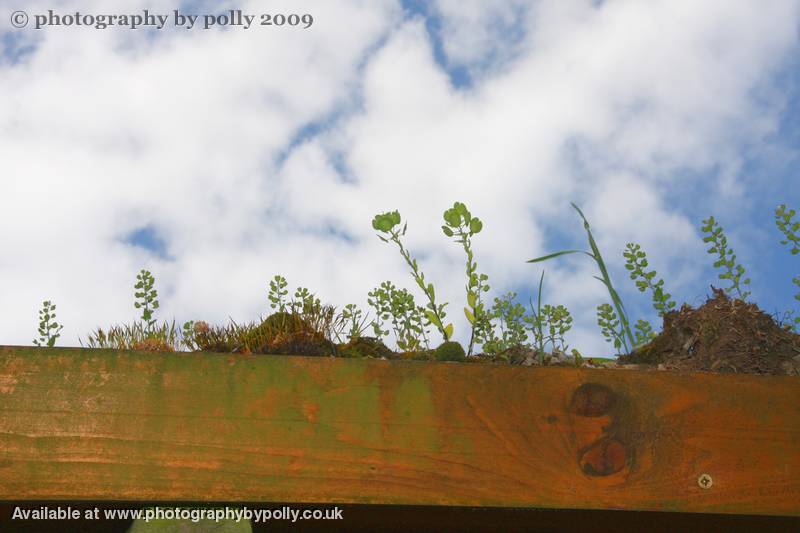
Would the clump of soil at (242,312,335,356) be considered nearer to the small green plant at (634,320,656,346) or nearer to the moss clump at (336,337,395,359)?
the moss clump at (336,337,395,359)

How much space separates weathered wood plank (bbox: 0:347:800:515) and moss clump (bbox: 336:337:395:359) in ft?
2.29

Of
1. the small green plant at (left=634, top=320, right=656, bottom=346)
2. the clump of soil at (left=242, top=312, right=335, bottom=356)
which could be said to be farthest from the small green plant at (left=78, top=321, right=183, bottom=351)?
the small green plant at (left=634, top=320, right=656, bottom=346)

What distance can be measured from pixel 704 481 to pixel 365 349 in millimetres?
1136

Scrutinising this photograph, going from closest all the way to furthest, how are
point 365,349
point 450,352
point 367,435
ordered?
point 367,435
point 450,352
point 365,349

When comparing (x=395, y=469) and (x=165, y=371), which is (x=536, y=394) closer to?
(x=395, y=469)

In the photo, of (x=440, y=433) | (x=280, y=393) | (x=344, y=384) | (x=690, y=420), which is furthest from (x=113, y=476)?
(x=690, y=420)

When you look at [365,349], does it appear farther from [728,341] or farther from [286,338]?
[728,341]

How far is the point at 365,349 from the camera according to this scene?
2.62 m

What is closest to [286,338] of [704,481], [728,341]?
[704,481]

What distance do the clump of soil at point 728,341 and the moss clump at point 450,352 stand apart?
0.66 meters

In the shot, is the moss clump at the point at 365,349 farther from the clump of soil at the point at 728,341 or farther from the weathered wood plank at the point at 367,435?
the clump of soil at the point at 728,341

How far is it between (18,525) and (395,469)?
1136mm

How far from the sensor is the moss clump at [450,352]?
96.7 inches

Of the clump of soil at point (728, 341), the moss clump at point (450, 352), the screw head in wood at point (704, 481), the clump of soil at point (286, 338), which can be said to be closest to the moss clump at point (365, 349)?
the clump of soil at point (286, 338)
